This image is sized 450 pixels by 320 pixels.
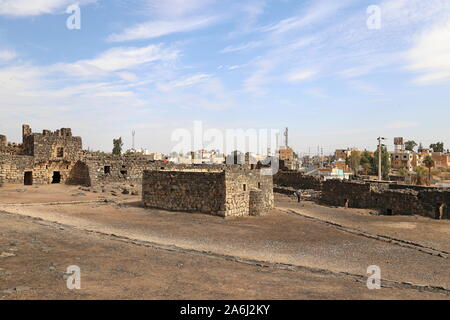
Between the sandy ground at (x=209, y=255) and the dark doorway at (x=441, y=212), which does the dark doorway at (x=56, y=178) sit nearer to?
the sandy ground at (x=209, y=255)

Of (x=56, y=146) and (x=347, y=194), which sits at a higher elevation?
(x=56, y=146)

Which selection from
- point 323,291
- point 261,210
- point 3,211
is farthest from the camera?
point 261,210

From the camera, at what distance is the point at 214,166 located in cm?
3572

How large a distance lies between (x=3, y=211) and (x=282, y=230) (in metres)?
13.1

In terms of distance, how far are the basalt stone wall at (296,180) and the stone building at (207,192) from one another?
1740 cm

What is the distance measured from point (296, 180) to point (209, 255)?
3085cm

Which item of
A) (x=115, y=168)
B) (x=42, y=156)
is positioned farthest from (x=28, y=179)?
(x=115, y=168)

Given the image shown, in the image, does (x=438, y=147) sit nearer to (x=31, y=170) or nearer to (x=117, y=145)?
(x=117, y=145)

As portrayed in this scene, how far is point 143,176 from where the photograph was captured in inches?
829

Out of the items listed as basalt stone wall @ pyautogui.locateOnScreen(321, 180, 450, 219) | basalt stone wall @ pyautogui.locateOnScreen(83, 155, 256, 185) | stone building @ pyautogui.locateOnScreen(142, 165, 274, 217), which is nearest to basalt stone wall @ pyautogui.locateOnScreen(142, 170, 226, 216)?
stone building @ pyautogui.locateOnScreen(142, 165, 274, 217)

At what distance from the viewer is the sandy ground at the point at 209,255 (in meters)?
7.48

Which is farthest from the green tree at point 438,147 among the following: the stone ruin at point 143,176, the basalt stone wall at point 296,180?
the stone ruin at point 143,176
